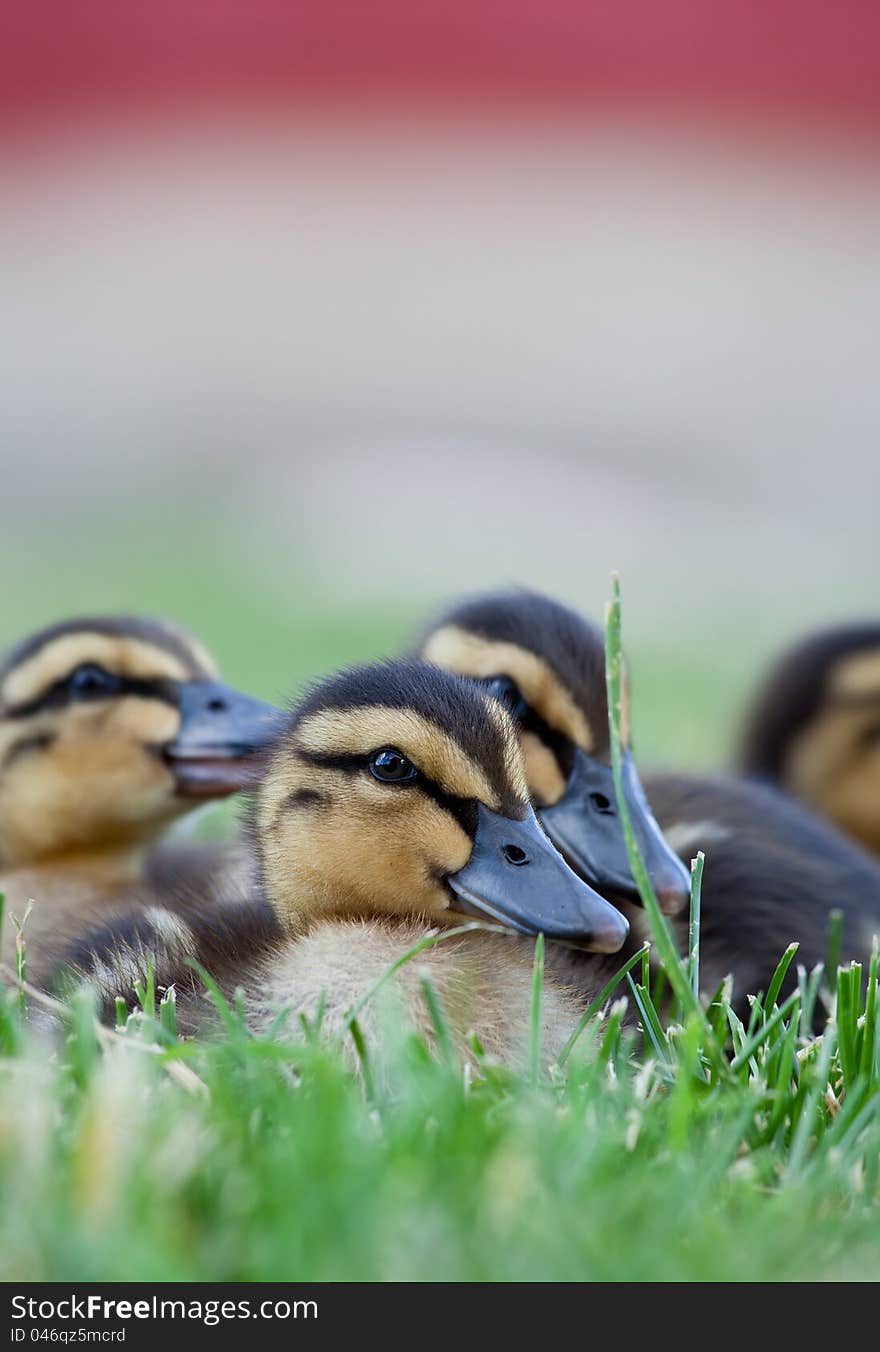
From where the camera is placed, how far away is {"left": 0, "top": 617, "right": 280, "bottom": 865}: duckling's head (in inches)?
108

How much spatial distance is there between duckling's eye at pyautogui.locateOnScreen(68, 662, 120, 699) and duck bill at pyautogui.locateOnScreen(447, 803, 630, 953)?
3.41 feet

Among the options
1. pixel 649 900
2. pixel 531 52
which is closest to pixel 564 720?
pixel 649 900

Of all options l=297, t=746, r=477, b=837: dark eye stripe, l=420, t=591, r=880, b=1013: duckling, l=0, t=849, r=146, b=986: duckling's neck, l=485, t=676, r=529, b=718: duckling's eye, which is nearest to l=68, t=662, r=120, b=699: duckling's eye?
l=0, t=849, r=146, b=986: duckling's neck

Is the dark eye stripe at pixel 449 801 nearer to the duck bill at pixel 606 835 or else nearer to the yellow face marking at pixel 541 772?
the duck bill at pixel 606 835

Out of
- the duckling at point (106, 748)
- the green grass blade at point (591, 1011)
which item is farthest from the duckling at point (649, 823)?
the duckling at point (106, 748)

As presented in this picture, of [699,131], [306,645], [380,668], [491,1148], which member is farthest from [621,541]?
[491,1148]

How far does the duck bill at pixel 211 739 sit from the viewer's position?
269 cm

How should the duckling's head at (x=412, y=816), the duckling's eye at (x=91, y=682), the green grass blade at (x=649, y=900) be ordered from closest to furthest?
the green grass blade at (x=649, y=900), the duckling's head at (x=412, y=816), the duckling's eye at (x=91, y=682)

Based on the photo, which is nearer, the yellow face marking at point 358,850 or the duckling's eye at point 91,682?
the yellow face marking at point 358,850

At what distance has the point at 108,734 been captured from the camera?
9.19ft

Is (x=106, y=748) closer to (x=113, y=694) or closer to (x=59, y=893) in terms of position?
(x=113, y=694)

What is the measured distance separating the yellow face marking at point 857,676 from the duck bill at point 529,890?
1460mm

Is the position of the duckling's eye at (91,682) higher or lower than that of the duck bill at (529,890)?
higher

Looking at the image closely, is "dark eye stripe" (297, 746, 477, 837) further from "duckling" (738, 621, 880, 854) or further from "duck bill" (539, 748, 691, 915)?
"duckling" (738, 621, 880, 854)
